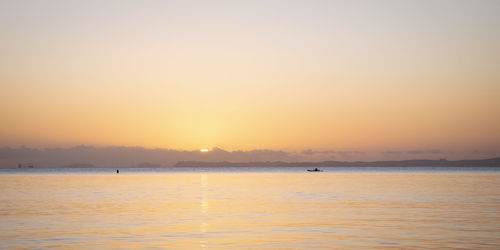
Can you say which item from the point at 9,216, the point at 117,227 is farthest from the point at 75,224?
the point at 9,216

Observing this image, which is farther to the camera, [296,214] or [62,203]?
[62,203]

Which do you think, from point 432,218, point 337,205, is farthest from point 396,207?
point 432,218

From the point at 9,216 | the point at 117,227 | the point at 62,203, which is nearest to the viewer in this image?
the point at 117,227

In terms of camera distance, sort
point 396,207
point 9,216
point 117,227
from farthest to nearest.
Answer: point 396,207
point 9,216
point 117,227

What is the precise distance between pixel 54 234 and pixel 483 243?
2059 cm

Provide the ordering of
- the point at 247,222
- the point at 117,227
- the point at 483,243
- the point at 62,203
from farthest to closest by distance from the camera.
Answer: the point at 62,203 < the point at 247,222 < the point at 117,227 < the point at 483,243

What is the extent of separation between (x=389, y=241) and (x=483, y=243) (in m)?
4.04

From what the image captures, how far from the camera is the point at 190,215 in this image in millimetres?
40062

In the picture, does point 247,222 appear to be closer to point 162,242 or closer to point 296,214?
point 296,214

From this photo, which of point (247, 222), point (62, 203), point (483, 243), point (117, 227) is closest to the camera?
point (483, 243)

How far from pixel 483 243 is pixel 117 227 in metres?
19.0

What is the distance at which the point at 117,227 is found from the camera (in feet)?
109

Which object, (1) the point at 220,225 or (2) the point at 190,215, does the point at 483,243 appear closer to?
(1) the point at 220,225

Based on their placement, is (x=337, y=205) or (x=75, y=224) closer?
(x=75, y=224)
